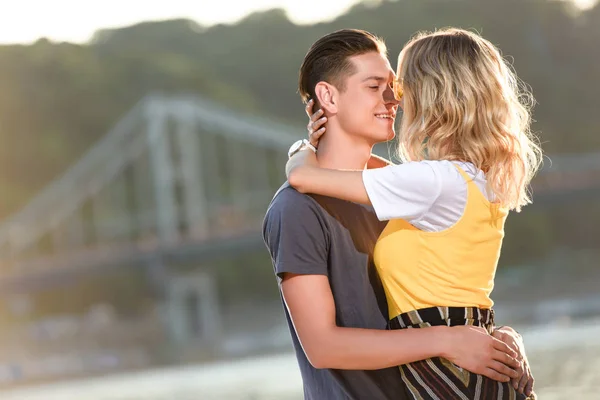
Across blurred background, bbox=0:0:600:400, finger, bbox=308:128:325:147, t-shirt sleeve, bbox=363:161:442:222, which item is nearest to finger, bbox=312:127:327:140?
finger, bbox=308:128:325:147

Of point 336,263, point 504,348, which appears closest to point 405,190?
point 336,263

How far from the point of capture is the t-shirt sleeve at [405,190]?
154cm

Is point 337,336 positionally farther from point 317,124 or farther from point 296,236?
point 317,124

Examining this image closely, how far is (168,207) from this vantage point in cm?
2620

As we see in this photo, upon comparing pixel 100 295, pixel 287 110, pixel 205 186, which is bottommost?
pixel 100 295

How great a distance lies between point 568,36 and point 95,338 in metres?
19.3

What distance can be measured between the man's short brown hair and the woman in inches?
4.2

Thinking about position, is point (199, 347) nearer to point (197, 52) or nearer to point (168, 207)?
point (168, 207)

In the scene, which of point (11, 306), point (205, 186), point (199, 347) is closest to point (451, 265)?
point (199, 347)

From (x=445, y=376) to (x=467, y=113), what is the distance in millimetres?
329

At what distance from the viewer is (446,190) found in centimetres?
154

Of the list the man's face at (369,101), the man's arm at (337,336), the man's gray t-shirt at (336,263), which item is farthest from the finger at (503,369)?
the man's face at (369,101)

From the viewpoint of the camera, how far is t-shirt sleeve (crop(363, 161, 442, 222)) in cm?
154

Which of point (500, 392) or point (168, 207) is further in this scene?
point (168, 207)
